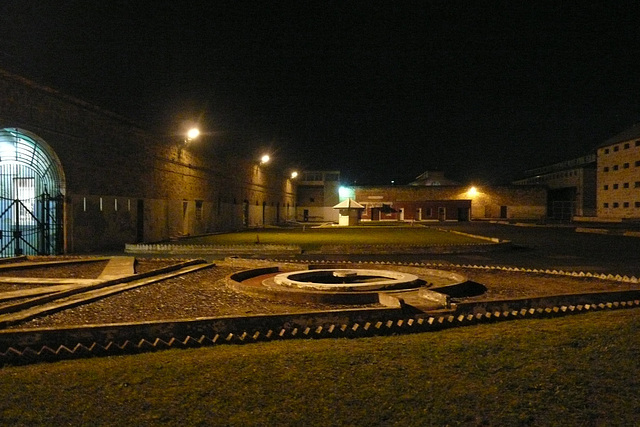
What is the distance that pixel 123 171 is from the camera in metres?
20.8

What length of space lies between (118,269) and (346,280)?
636cm

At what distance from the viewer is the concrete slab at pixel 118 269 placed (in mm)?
11529

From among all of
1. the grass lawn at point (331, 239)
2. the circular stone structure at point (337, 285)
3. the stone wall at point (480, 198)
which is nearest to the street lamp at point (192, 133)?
the grass lawn at point (331, 239)

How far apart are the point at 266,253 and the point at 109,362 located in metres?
12.8

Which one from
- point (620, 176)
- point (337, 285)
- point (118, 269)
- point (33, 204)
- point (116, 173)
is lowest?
point (118, 269)

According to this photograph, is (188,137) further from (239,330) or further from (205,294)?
(239,330)

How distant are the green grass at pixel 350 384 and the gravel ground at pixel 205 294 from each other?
2203 millimetres

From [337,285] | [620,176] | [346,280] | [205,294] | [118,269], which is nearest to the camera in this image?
[337,285]

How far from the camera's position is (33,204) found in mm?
17625

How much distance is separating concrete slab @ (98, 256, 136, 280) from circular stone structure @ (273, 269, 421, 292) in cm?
414

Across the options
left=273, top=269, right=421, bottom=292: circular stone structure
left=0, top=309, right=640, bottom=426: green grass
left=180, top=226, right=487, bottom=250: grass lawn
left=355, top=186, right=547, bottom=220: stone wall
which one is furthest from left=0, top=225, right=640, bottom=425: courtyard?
left=355, top=186, right=547, bottom=220: stone wall

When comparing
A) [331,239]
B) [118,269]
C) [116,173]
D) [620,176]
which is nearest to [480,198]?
[620,176]

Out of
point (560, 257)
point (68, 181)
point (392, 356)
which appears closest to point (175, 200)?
point (68, 181)

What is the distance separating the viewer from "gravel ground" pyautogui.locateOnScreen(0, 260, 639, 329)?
772 cm
